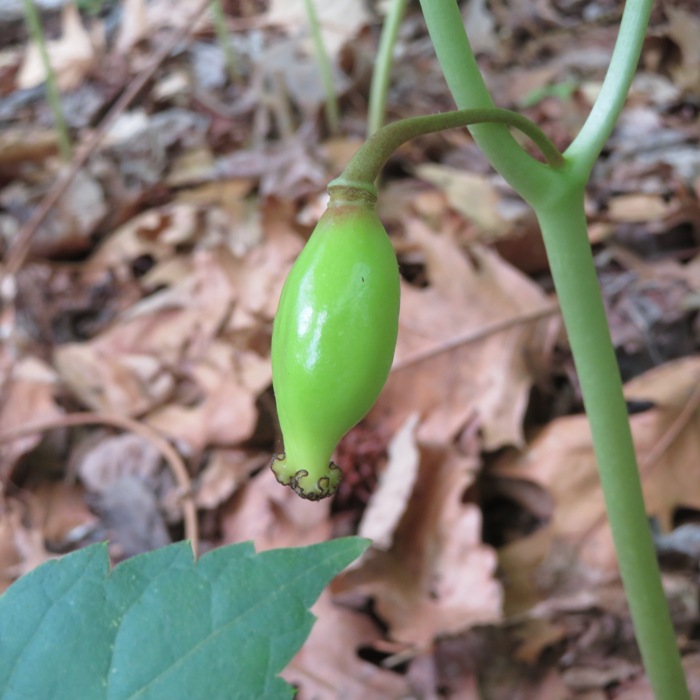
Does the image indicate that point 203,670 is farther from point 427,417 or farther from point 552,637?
point 427,417

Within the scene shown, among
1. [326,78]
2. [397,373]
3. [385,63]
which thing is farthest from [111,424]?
[326,78]

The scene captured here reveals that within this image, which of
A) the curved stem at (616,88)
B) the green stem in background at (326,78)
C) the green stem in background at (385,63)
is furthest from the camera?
the green stem in background at (326,78)

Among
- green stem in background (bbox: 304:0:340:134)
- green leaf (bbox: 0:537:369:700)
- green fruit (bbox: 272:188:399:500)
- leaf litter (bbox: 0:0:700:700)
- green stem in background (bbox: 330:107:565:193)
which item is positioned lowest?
leaf litter (bbox: 0:0:700:700)

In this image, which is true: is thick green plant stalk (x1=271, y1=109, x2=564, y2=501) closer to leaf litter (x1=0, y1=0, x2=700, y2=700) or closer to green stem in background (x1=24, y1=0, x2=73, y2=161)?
leaf litter (x1=0, y1=0, x2=700, y2=700)

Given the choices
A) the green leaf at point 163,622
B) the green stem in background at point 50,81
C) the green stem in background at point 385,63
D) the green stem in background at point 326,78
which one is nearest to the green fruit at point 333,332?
the green leaf at point 163,622

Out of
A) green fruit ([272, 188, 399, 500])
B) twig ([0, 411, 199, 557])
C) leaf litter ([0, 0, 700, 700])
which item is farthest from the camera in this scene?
twig ([0, 411, 199, 557])

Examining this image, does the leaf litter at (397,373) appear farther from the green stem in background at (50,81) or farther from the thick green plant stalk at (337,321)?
the thick green plant stalk at (337,321)

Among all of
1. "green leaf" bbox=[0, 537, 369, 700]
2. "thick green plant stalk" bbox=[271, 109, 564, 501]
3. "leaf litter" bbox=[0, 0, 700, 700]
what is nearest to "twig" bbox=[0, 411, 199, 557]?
"leaf litter" bbox=[0, 0, 700, 700]
